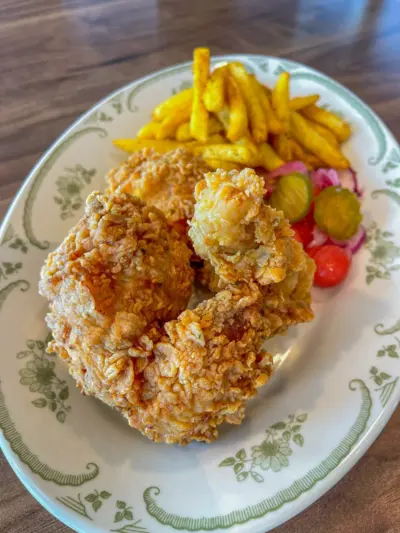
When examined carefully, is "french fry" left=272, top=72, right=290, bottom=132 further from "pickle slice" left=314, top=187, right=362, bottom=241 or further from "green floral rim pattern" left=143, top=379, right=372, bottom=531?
"green floral rim pattern" left=143, top=379, right=372, bottom=531

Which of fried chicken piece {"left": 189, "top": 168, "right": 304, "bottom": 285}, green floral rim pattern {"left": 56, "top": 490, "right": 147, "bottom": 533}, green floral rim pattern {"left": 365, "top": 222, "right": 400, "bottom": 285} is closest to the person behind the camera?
fried chicken piece {"left": 189, "top": 168, "right": 304, "bottom": 285}

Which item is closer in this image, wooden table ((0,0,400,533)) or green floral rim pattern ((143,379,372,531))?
green floral rim pattern ((143,379,372,531))

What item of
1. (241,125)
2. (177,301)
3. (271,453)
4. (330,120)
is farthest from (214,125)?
(271,453)

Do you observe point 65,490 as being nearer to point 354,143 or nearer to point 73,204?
point 73,204

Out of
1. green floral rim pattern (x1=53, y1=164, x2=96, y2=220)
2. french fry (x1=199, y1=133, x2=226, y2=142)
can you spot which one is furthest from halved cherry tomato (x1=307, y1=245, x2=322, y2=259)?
green floral rim pattern (x1=53, y1=164, x2=96, y2=220)

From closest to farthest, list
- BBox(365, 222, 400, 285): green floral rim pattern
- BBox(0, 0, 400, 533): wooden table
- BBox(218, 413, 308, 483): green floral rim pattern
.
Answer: BBox(218, 413, 308, 483): green floral rim pattern < BBox(365, 222, 400, 285): green floral rim pattern < BBox(0, 0, 400, 533): wooden table

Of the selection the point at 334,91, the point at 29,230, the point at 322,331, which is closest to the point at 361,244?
the point at 322,331
